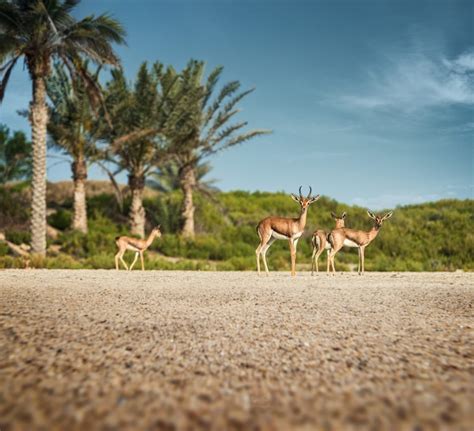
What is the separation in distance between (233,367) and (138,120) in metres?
18.7

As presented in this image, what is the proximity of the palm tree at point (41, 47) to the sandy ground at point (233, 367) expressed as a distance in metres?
11.7

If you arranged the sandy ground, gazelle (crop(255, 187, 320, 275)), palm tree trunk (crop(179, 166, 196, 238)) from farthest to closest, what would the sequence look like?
palm tree trunk (crop(179, 166, 196, 238)), gazelle (crop(255, 187, 320, 275)), the sandy ground

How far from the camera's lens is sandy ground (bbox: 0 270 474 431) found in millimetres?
1625

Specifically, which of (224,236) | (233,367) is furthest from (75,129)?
(233,367)

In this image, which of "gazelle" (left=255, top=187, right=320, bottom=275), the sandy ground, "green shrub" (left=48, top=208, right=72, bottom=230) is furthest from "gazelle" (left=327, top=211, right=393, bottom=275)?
"green shrub" (left=48, top=208, right=72, bottom=230)

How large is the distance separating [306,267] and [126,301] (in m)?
10.2

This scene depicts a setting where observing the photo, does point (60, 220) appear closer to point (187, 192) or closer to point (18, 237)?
point (18, 237)

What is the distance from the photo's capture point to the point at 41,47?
1455cm

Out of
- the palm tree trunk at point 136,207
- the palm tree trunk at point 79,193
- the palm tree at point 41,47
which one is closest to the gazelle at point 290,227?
the palm tree at point 41,47

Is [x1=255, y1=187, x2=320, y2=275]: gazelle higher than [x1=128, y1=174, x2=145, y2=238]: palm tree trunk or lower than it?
lower

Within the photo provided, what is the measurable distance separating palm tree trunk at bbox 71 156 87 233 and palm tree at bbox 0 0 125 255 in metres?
3.46

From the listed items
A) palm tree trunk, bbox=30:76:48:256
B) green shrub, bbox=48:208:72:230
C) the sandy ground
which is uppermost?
palm tree trunk, bbox=30:76:48:256

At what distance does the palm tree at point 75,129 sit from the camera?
18422 mm

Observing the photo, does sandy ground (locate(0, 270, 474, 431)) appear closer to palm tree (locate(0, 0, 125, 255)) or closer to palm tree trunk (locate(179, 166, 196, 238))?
palm tree (locate(0, 0, 125, 255))
